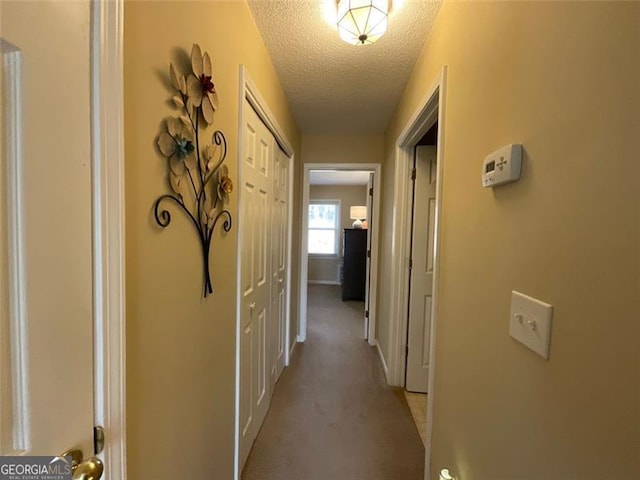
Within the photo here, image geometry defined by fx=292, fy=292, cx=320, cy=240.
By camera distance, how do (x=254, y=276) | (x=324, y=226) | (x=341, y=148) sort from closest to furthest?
(x=254, y=276), (x=341, y=148), (x=324, y=226)

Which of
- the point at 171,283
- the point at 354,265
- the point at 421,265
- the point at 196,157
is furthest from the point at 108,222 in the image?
the point at 354,265

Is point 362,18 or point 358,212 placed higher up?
point 362,18

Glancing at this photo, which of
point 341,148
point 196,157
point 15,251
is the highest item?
point 341,148

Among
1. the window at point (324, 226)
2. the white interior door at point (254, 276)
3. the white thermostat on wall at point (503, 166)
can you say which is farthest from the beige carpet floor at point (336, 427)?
the window at point (324, 226)

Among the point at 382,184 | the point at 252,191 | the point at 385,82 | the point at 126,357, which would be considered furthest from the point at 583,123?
the point at 382,184

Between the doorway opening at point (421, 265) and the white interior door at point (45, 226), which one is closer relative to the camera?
the white interior door at point (45, 226)

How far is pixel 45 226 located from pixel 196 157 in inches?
22.2

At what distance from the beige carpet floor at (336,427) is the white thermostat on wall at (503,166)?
64.6 inches

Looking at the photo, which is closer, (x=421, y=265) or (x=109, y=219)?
(x=109, y=219)

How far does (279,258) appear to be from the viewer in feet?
8.14

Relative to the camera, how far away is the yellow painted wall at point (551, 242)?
1.60 feet

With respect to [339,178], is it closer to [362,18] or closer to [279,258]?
[279,258]

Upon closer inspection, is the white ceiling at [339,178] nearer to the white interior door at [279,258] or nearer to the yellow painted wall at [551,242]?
the white interior door at [279,258]

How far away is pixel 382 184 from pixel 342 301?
2782 millimetres
